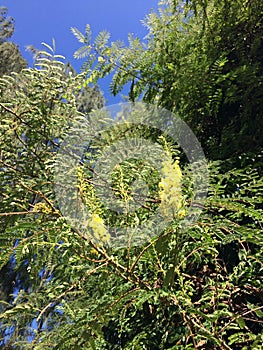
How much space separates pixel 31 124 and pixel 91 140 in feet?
1.05

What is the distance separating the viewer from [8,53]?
8867 millimetres

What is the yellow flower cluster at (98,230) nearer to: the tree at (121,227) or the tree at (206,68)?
the tree at (121,227)

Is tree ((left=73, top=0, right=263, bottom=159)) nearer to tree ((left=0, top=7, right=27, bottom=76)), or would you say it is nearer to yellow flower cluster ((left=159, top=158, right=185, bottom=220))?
yellow flower cluster ((left=159, top=158, right=185, bottom=220))

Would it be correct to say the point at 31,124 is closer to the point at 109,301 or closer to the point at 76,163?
the point at 76,163

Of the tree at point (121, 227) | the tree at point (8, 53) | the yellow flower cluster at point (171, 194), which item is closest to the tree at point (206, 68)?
the tree at point (121, 227)

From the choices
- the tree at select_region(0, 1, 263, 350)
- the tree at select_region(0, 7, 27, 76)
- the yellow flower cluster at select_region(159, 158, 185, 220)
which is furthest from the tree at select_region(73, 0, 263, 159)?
the tree at select_region(0, 7, 27, 76)

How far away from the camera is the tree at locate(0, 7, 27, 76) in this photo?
847cm

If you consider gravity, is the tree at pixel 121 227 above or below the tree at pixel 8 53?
below

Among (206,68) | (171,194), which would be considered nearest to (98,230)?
(171,194)

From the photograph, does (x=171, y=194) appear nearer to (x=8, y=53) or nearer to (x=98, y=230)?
(x=98, y=230)

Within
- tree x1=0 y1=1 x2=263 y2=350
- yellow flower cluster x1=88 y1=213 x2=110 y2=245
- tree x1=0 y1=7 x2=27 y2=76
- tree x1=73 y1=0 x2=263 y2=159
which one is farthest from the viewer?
tree x1=0 y1=7 x2=27 y2=76

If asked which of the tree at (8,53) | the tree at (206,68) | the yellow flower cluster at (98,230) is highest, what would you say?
the tree at (8,53)

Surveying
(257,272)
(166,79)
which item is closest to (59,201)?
(257,272)

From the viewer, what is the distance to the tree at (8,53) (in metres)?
8.47
